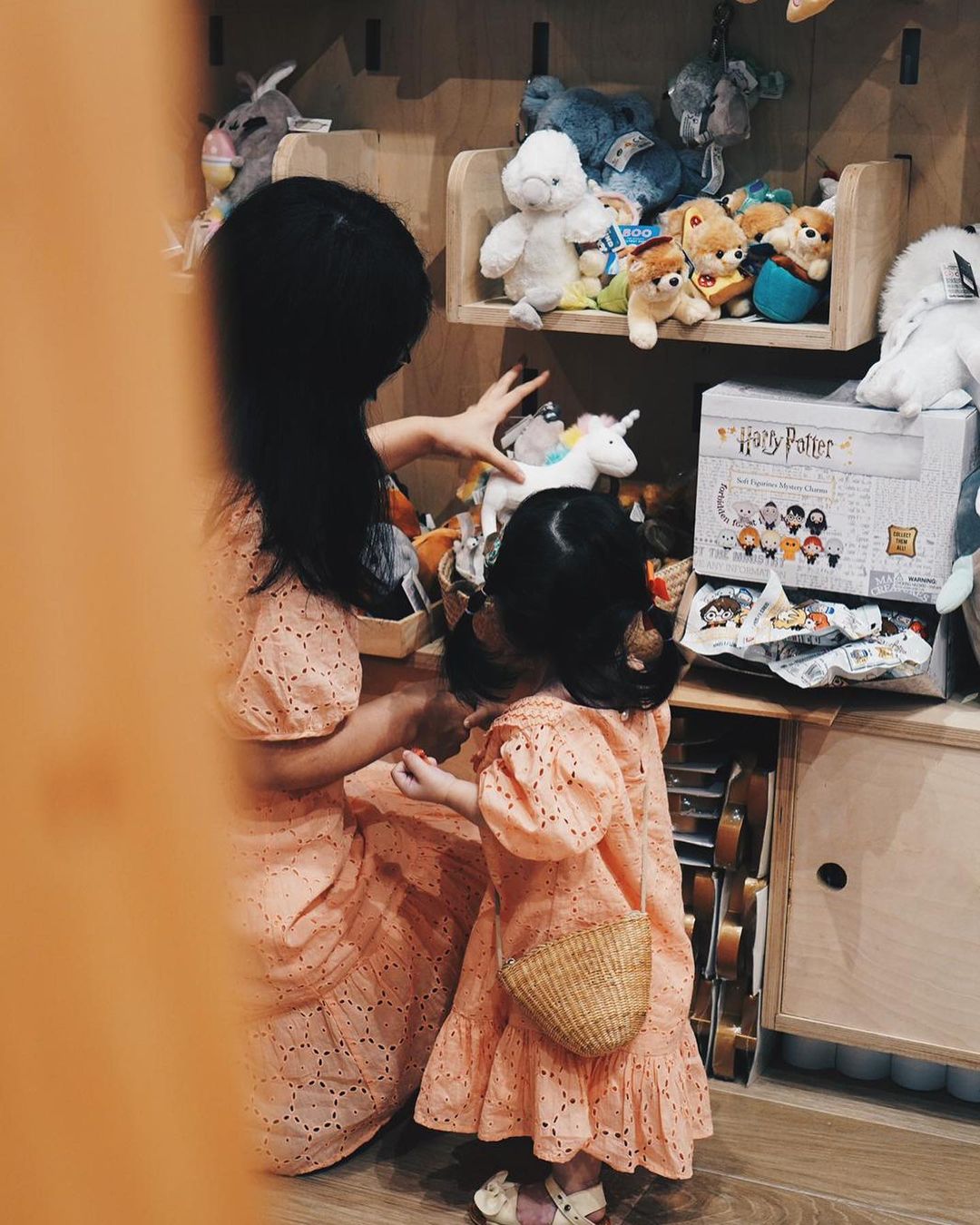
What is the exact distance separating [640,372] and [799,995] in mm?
874

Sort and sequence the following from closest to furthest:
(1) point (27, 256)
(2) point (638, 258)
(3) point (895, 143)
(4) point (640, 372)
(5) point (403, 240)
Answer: (1) point (27, 256) < (5) point (403, 240) < (2) point (638, 258) < (3) point (895, 143) < (4) point (640, 372)

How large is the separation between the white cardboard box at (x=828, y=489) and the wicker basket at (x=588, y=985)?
20.5 inches

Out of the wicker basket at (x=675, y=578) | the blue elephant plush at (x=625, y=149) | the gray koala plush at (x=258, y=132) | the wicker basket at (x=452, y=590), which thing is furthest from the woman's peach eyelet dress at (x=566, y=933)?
the gray koala plush at (x=258, y=132)

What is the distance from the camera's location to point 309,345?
4.42ft

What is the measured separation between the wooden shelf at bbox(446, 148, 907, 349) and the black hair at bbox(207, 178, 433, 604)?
37 centimetres

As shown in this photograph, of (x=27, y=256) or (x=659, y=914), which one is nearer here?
(x=27, y=256)

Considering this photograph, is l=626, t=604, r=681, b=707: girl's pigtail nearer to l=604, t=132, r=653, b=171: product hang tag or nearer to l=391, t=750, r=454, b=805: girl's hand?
l=391, t=750, r=454, b=805: girl's hand

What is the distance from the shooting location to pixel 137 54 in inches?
7.5

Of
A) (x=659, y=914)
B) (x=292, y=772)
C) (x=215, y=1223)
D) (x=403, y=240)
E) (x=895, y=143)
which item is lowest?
(x=659, y=914)

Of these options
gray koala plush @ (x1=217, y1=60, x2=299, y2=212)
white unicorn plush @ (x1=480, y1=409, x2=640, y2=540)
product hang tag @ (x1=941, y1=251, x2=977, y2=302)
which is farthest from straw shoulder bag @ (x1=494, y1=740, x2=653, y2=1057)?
gray koala plush @ (x1=217, y1=60, x2=299, y2=212)

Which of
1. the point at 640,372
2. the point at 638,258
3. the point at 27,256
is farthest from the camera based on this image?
the point at 640,372

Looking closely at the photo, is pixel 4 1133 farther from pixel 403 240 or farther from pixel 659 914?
Answer: pixel 659 914

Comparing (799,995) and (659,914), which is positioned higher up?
(659,914)

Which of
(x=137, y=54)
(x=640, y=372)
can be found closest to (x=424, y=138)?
(x=640, y=372)
